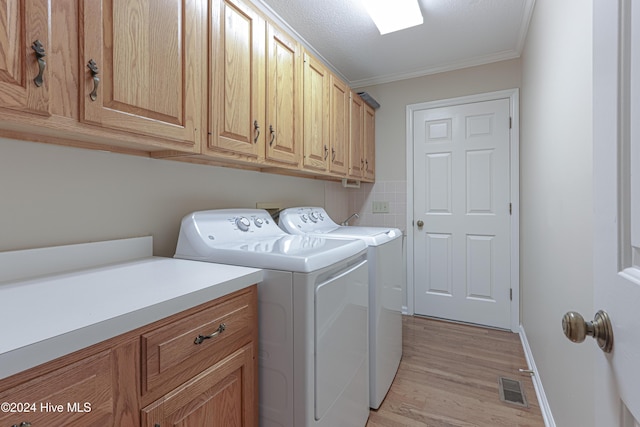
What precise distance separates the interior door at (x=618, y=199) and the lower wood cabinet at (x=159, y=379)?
876 millimetres

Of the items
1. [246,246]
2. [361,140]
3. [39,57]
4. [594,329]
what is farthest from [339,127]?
[594,329]

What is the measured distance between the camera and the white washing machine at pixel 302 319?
3.51ft

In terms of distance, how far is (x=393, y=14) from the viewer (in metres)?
2.03

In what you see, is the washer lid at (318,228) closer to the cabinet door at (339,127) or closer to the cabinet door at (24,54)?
the cabinet door at (339,127)

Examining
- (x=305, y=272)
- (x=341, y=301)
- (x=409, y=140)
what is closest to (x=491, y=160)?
(x=409, y=140)

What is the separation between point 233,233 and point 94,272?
584 millimetres

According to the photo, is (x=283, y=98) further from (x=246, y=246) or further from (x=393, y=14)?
(x=393, y=14)

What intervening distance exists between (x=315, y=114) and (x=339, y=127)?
0.39 metres

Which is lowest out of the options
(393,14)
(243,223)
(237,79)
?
(243,223)

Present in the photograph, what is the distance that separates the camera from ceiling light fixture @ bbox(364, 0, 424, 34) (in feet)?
6.30

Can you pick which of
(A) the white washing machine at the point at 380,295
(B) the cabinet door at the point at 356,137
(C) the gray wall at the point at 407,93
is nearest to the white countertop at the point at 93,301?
(A) the white washing machine at the point at 380,295

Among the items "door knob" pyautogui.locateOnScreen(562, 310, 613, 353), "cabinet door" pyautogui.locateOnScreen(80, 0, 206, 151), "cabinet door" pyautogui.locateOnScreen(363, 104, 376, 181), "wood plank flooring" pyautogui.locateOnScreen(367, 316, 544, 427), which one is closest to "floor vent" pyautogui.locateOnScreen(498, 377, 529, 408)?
"wood plank flooring" pyautogui.locateOnScreen(367, 316, 544, 427)

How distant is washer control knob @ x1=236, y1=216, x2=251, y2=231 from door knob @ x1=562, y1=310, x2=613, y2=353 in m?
1.34

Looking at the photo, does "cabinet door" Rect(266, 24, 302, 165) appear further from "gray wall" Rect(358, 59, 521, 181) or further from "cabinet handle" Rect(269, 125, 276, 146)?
"gray wall" Rect(358, 59, 521, 181)
